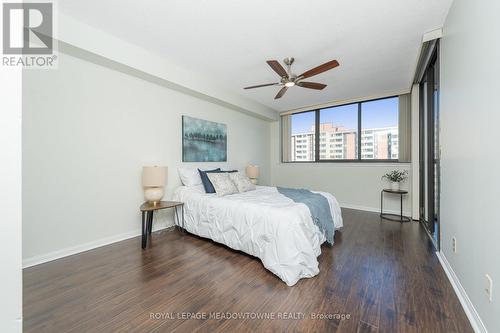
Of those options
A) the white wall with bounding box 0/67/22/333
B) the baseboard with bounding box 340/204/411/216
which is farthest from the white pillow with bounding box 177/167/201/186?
the baseboard with bounding box 340/204/411/216

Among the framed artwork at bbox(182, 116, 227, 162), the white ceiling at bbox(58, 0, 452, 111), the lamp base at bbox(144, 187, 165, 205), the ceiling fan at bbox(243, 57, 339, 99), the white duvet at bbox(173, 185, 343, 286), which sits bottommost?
the white duvet at bbox(173, 185, 343, 286)

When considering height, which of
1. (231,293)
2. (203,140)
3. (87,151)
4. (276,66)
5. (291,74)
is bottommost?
(231,293)

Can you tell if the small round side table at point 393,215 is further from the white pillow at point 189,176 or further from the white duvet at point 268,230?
the white pillow at point 189,176

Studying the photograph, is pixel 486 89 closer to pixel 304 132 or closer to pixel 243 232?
pixel 243 232

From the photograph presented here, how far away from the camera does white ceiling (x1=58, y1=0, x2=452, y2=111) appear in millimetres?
1999

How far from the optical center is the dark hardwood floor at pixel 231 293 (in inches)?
55.5

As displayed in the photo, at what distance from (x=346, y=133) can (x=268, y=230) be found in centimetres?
375

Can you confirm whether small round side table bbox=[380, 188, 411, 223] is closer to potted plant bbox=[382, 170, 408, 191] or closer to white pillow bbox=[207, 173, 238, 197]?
potted plant bbox=[382, 170, 408, 191]

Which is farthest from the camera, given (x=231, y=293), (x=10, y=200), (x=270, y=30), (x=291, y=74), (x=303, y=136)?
(x=303, y=136)

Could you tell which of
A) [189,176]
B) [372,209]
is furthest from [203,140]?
[372,209]

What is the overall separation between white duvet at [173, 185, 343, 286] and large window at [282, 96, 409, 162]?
2.29 metres

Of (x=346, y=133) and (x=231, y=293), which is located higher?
(x=346, y=133)

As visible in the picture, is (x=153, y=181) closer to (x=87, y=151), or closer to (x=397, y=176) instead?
(x=87, y=151)

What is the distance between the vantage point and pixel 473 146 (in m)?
1.43
